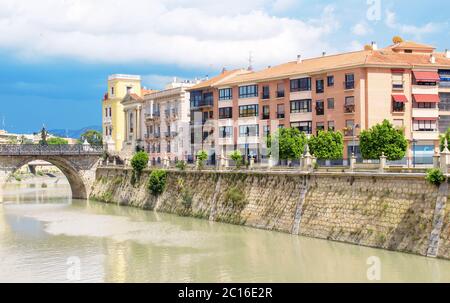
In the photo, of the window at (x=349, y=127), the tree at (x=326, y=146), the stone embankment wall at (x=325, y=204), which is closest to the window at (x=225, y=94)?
the stone embankment wall at (x=325, y=204)

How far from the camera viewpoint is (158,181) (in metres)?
64.6

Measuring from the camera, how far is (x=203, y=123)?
3046 inches

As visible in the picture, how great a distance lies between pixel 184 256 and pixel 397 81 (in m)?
29.7

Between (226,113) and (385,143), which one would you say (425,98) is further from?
(226,113)

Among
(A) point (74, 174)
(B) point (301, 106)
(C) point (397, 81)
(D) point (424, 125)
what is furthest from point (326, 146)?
(A) point (74, 174)

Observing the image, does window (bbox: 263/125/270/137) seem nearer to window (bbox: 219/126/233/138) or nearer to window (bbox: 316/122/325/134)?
window (bbox: 219/126/233/138)

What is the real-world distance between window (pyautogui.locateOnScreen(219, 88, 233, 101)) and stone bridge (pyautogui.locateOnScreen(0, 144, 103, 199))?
1756 centimetres

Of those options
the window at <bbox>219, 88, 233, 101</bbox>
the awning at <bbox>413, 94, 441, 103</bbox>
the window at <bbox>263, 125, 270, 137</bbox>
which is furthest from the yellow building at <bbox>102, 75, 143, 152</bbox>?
the awning at <bbox>413, 94, 441, 103</bbox>

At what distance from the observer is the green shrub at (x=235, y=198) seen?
51.6 metres
